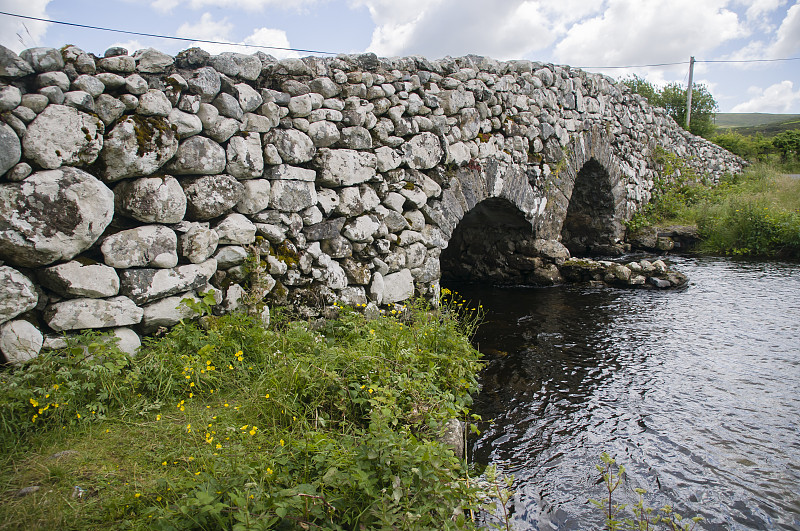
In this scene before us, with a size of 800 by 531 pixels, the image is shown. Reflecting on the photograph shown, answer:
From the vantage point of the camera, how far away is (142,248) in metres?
3.54

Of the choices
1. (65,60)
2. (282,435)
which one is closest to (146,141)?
(65,60)

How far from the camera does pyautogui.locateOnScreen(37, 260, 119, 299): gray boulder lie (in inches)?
125

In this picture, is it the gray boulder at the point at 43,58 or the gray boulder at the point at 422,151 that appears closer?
the gray boulder at the point at 43,58

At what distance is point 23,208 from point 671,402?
527 cm

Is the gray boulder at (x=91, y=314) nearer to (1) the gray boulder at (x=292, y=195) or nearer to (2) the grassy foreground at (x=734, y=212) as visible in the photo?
(1) the gray boulder at (x=292, y=195)

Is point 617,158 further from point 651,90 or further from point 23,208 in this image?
point 651,90

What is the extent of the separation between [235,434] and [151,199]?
1864 millimetres

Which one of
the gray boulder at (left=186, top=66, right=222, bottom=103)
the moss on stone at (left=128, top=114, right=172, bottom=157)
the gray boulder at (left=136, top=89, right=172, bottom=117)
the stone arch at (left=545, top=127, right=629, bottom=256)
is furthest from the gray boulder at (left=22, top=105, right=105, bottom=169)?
the stone arch at (left=545, top=127, right=629, bottom=256)

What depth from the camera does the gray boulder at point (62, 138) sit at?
10.1 feet

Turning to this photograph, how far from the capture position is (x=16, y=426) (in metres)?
2.69

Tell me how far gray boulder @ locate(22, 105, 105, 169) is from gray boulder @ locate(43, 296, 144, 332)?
3.04 feet

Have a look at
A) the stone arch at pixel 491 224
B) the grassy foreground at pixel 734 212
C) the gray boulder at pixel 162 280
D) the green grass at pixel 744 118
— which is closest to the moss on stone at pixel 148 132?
the gray boulder at pixel 162 280

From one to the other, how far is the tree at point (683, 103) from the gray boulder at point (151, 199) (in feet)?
76.5

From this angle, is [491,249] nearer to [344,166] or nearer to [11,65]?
[344,166]
